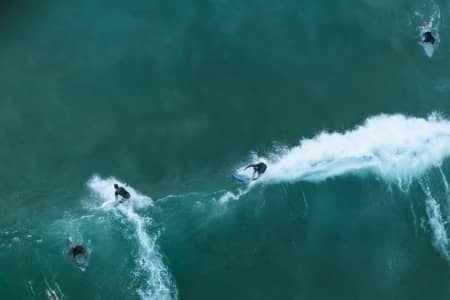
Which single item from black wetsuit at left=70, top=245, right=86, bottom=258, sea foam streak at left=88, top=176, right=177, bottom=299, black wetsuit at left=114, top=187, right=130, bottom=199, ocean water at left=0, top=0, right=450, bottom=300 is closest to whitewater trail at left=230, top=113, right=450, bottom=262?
ocean water at left=0, top=0, right=450, bottom=300

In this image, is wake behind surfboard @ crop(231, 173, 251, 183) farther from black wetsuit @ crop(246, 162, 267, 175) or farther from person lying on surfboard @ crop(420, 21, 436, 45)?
person lying on surfboard @ crop(420, 21, 436, 45)

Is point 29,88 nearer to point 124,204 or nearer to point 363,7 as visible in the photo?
point 124,204

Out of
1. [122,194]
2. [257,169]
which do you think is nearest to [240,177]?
[257,169]

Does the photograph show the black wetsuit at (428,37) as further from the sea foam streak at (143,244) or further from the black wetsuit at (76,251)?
the black wetsuit at (76,251)

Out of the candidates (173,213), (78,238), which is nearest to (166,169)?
(173,213)

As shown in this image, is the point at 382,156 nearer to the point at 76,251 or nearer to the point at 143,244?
the point at 143,244

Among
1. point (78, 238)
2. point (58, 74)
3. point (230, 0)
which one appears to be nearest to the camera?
point (78, 238)
